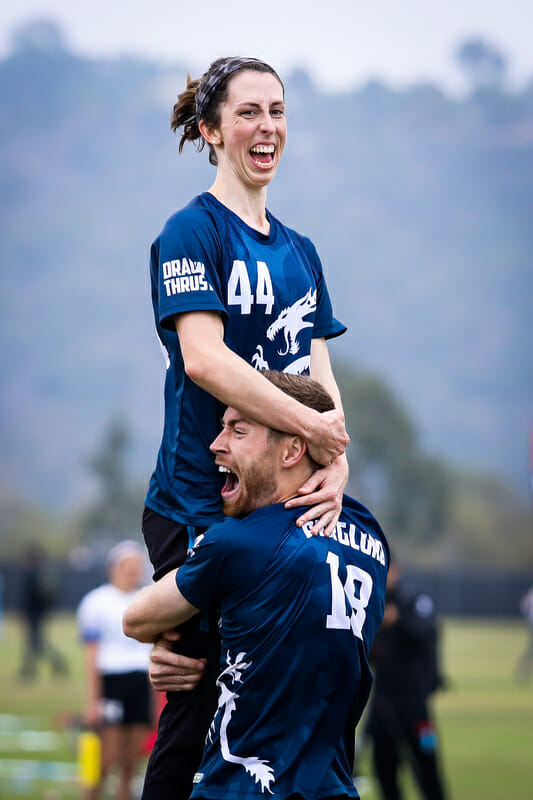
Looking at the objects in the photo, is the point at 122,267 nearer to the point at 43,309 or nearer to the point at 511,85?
the point at 43,309

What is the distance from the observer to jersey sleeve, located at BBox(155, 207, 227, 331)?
11.2ft

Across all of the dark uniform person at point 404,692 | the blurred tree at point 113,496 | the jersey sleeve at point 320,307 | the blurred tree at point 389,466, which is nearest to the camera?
the jersey sleeve at point 320,307

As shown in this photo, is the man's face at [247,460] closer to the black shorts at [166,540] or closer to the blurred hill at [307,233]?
the black shorts at [166,540]

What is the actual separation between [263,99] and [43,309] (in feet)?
385

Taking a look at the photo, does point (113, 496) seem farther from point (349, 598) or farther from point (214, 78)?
point (349, 598)

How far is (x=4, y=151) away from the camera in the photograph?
135375 mm

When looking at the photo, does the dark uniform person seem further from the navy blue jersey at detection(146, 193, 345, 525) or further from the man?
the man

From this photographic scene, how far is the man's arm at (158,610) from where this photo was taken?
11.0 feet

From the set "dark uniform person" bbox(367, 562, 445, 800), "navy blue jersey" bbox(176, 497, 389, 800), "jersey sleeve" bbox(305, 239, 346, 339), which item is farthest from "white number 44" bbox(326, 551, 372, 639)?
"dark uniform person" bbox(367, 562, 445, 800)

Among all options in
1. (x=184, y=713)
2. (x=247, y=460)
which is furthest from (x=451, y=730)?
(x=247, y=460)

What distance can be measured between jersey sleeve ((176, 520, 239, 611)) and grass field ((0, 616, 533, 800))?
9307mm

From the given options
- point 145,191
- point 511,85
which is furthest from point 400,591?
point 511,85

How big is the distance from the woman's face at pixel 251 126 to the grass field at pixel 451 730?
9.46m

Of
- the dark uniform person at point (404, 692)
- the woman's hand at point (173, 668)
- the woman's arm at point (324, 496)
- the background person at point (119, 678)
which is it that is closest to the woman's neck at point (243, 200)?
the woman's arm at point (324, 496)
